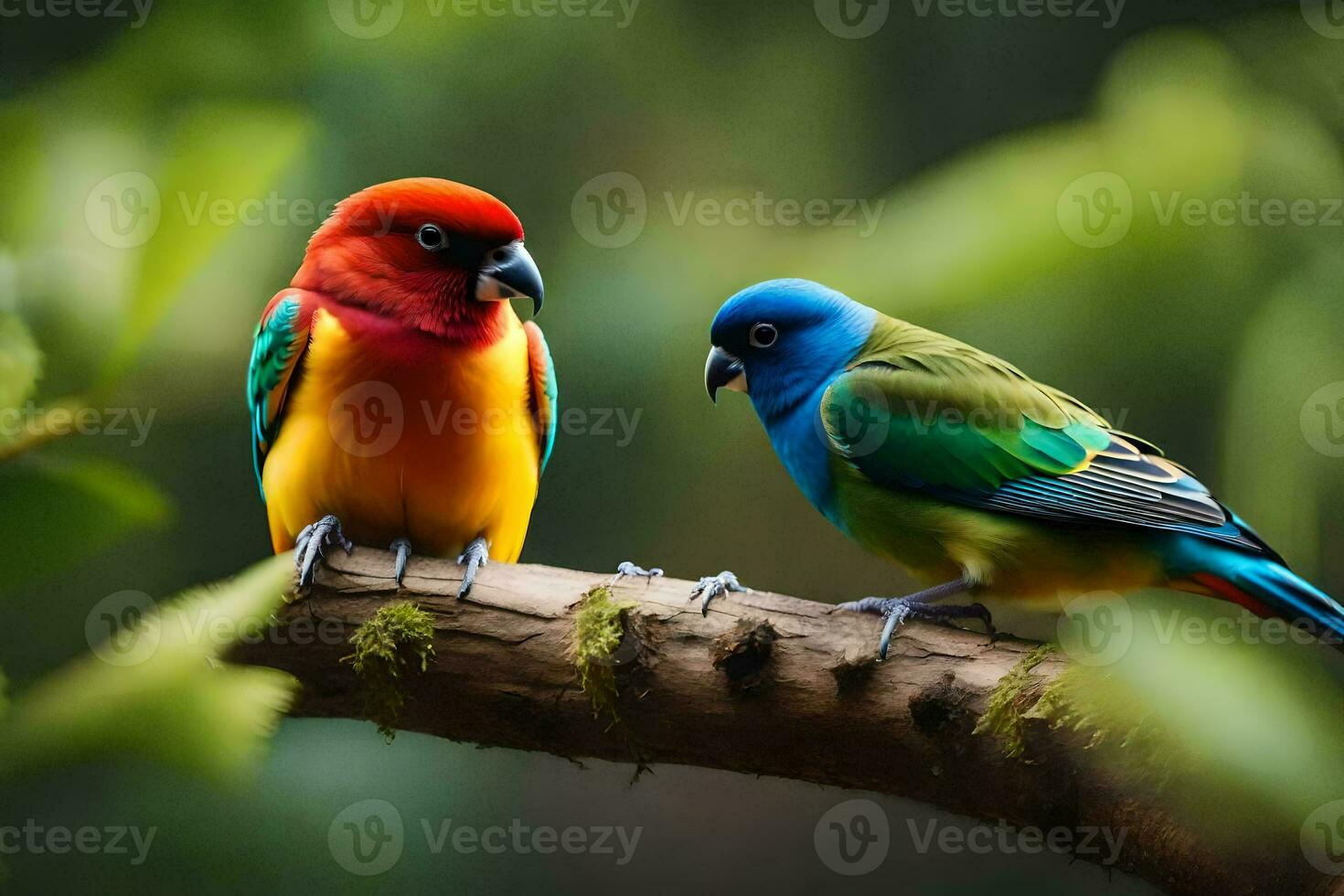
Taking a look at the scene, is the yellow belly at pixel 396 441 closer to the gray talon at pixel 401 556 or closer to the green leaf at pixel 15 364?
the gray talon at pixel 401 556

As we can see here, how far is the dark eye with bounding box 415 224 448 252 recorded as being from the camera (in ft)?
7.00

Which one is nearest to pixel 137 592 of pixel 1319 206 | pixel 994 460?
pixel 994 460

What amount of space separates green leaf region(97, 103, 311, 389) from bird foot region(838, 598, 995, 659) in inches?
46.0

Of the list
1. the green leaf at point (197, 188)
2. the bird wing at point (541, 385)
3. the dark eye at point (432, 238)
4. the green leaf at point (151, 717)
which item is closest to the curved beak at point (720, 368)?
the bird wing at point (541, 385)

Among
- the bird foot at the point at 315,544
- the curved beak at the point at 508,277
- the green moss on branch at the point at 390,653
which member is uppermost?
the curved beak at the point at 508,277

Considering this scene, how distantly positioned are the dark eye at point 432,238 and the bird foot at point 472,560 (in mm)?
590

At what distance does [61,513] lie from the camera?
1343 millimetres

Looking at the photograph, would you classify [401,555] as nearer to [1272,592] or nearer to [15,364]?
[15,364]

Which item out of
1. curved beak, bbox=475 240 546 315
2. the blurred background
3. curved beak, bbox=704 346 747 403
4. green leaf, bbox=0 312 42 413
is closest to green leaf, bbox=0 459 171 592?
green leaf, bbox=0 312 42 413

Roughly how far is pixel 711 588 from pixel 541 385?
66 centimetres

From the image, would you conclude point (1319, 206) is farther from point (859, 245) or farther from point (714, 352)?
point (714, 352)

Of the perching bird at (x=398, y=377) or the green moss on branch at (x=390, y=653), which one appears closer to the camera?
the green moss on branch at (x=390, y=653)

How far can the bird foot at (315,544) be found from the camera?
2.02 meters

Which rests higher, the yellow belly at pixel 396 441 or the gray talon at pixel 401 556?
the yellow belly at pixel 396 441
